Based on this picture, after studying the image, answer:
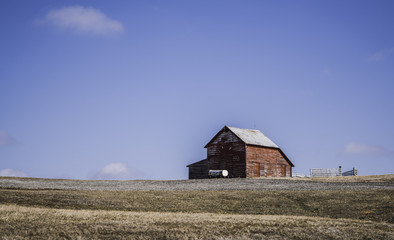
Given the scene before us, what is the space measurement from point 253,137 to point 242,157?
545cm

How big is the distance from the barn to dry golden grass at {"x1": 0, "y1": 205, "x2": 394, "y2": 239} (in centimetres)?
3540

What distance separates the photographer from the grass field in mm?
14609

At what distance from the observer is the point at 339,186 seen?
107 feet

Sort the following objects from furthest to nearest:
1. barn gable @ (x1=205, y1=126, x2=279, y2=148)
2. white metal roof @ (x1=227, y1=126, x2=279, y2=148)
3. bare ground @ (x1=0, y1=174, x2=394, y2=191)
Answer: white metal roof @ (x1=227, y1=126, x2=279, y2=148) < barn gable @ (x1=205, y1=126, x2=279, y2=148) < bare ground @ (x1=0, y1=174, x2=394, y2=191)

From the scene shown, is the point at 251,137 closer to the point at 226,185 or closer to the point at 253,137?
the point at 253,137

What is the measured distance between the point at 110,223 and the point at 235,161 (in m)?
38.7

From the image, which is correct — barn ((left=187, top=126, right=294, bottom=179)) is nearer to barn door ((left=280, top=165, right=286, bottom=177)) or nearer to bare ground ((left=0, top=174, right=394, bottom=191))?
barn door ((left=280, top=165, right=286, bottom=177))

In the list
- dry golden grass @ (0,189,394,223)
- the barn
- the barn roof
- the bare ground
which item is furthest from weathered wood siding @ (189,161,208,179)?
dry golden grass @ (0,189,394,223)

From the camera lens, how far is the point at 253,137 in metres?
57.5

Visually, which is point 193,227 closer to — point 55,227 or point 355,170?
point 55,227

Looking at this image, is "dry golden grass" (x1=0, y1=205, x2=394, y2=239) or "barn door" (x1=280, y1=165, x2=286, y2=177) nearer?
"dry golden grass" (x1=0, y1=205, x2=394, y2=239)

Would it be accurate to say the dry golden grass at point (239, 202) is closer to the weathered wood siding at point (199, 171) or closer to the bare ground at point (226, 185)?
the bare ground at point (226, 185)

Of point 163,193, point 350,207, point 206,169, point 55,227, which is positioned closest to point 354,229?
point 350,207

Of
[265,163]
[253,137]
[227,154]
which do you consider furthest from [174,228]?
[253,137]
